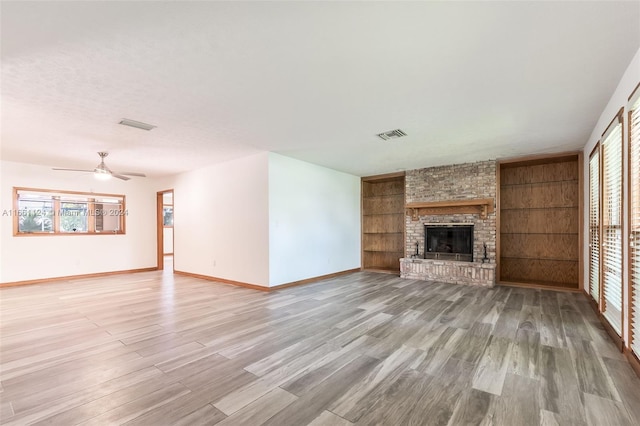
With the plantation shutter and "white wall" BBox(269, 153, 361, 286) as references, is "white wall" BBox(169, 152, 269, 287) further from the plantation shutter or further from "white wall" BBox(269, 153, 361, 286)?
the plantation shutter

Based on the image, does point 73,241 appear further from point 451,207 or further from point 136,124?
point 451,207

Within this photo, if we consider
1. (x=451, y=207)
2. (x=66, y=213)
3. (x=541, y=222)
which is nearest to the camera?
(x=541, y=222)

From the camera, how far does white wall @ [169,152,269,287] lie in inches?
225

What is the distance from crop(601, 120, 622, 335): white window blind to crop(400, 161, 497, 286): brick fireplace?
7.67 ft

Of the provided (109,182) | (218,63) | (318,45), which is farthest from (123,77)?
(109,182)

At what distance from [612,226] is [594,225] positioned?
1.29 metres

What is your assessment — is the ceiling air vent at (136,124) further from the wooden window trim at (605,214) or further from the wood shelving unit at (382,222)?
the wood shelving unit at (382,222)

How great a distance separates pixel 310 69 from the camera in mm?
2623

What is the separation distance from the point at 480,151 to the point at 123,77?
18.1ft

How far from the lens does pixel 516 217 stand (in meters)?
6.45

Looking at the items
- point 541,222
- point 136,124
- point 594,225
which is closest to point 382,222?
point 541,222

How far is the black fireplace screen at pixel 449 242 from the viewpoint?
6.55 m

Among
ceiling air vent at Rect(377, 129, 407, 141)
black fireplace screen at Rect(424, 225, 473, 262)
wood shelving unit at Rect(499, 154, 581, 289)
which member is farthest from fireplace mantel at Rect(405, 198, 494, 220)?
ceiling air vent at Rect(377, 129, 407, 141)

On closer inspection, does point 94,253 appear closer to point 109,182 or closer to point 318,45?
point 109,182
